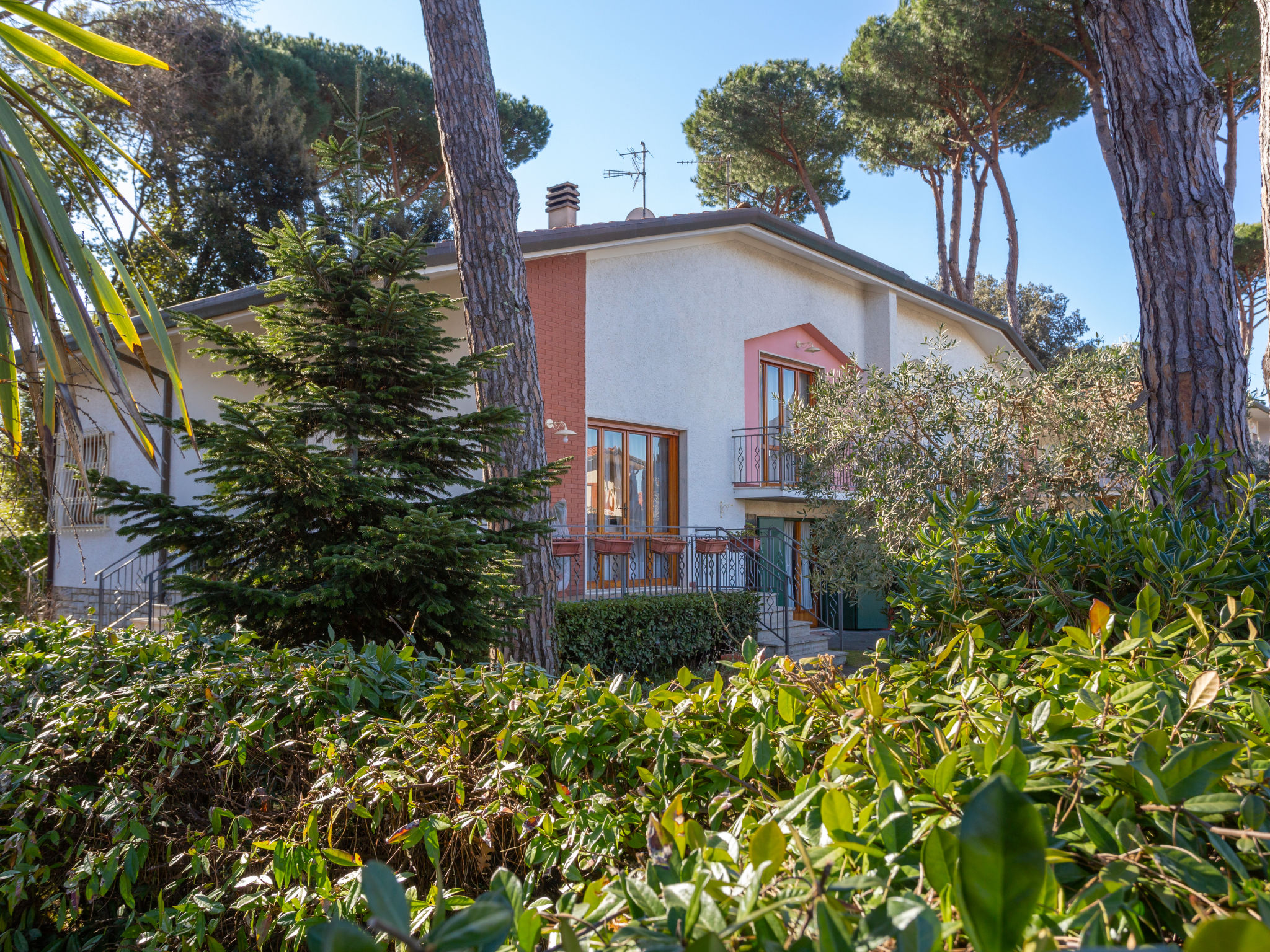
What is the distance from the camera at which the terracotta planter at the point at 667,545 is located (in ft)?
39.4

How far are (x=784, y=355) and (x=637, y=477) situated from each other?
14.0 feet

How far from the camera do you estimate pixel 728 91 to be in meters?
22.0

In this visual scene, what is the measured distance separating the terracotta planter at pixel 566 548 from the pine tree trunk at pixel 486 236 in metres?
4.27

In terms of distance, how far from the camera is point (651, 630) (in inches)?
427

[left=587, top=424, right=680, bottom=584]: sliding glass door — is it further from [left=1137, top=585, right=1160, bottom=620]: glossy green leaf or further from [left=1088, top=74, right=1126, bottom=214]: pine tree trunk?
[left=1137, top=585, right=1160, bottom=620]: glossy green leaf

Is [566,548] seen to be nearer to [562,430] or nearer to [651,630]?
[651,630]

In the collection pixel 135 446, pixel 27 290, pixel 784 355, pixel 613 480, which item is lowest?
pixel 613 480

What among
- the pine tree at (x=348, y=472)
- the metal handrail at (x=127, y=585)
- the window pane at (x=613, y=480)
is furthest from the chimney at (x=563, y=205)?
the pine tree at (x=348, y=472)

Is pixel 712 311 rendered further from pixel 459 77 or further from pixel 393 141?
pixel 393 141

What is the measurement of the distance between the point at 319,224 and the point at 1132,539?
4864 millimetres

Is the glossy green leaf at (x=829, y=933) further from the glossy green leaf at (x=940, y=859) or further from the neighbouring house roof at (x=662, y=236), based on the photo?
the neighbouring house roof at (x=662, y=236)

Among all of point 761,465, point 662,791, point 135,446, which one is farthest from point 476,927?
point 761,465

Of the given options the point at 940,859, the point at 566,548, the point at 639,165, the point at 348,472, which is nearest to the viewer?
the point at 940,859

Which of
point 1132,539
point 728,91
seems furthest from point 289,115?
point 1132,539
